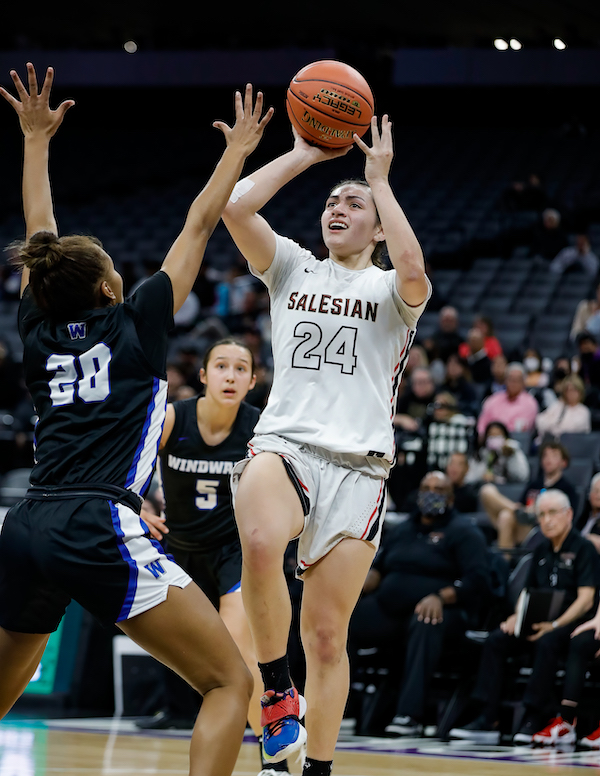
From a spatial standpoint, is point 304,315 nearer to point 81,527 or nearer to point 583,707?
point 81,527

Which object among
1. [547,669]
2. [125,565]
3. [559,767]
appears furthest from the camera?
[547,669]

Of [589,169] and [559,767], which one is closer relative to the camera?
[559,767]

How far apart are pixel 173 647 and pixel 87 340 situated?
1.00 metres

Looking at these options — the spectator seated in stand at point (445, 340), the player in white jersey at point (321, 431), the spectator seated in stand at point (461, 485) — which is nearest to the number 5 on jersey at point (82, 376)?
the player in white jersey at point (321, 431)

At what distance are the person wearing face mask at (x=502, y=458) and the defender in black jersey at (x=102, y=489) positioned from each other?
6.86 m

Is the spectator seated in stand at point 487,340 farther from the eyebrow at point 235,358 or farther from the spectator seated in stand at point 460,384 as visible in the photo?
the eyebrow at point 235,358

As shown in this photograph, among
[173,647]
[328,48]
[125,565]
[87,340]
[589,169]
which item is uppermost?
[328,48]

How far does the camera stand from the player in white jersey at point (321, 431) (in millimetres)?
3949

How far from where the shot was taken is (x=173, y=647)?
326cm

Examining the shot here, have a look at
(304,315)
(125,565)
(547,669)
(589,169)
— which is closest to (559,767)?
(547,669)

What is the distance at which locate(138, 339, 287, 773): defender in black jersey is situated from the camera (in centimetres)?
589

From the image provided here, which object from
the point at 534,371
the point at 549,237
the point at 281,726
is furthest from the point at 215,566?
the point at 549,237

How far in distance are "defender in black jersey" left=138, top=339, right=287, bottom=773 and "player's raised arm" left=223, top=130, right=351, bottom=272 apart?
154 cm

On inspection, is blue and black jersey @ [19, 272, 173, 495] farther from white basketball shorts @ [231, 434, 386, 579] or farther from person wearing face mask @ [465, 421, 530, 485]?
person wearing face mask @ [465, 421, 530, 485]
